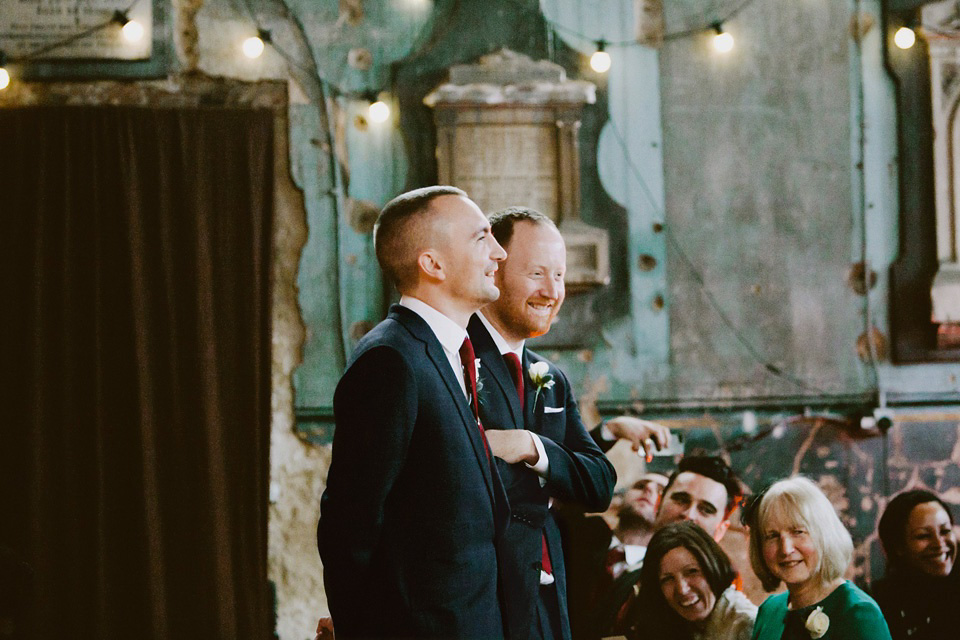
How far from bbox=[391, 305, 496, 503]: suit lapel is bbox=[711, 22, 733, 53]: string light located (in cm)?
318

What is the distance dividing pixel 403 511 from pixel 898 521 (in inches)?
131

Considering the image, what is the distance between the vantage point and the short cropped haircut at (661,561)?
12.7ft

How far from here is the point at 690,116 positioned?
4.47 metres

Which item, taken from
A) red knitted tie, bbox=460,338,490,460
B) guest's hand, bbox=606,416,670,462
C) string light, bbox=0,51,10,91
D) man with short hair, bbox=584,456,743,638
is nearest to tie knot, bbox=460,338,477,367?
red knitted tie, bbox=460,338,490,460

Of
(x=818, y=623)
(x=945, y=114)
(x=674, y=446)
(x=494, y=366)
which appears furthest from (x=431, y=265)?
(x=945, y=114)

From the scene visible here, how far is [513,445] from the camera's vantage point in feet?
6.57

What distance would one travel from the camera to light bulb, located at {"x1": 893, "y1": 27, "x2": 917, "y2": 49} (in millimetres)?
4500

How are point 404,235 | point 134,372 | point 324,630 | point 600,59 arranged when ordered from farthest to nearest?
point 600,59 → point 134,372 → point 324,630 → point 404,235

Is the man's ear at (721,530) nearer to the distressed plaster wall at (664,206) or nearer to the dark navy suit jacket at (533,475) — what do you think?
the distressed plaster wall at (664,206)

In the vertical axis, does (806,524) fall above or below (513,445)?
below

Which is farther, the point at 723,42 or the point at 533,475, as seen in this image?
the point at 723,42

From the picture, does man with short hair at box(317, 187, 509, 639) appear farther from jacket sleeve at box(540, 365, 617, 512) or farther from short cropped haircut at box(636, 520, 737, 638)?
short cropped haircut at box(636, 520, 737, 638)

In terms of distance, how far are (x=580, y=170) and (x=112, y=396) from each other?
8.14ft

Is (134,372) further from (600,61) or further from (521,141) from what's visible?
(600,61)
